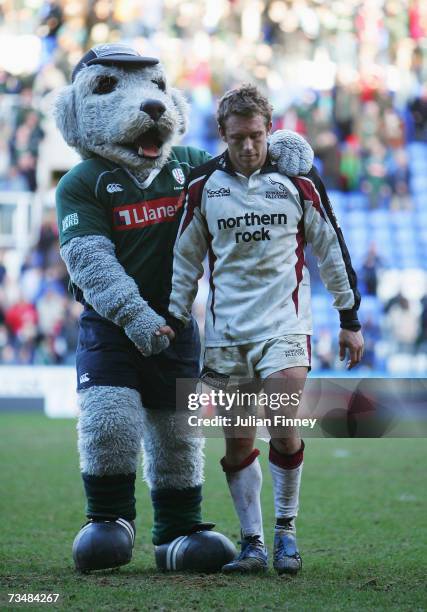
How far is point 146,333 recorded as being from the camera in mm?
4348

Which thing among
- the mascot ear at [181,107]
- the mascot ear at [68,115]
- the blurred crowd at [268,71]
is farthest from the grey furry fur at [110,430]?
the blurred crowd at [268,71]

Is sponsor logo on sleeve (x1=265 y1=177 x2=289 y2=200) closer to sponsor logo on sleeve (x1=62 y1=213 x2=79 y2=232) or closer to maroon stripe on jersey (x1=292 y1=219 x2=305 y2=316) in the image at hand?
maroon stripe on jersey (x1=292 y1=219 x2=305 y2=316)

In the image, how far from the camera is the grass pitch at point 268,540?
3701mm

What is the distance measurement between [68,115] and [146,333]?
1115mm

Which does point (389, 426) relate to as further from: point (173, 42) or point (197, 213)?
point (173, 42)

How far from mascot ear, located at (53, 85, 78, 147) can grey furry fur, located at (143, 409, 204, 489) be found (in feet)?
4.06

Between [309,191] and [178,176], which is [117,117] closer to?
[178,176]

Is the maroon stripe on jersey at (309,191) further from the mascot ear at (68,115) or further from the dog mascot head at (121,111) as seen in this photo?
the mascot ear at (68,115)

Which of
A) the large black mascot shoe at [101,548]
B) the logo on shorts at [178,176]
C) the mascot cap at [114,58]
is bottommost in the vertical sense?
the large black mascot shoe at [101,548]

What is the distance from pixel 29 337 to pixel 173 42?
5853 mm

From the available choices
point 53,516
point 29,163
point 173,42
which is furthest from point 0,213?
point 53,516

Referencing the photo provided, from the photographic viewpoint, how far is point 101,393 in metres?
4.42

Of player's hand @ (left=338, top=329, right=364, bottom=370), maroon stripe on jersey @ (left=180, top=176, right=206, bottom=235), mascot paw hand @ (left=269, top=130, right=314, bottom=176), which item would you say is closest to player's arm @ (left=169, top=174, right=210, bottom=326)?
maroon stripe on jersey @ (left=180, top=176, right=206, bottom=235)

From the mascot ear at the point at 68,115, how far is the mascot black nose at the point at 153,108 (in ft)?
1.17
